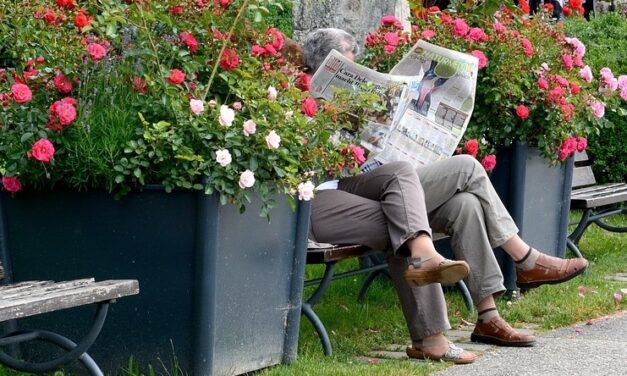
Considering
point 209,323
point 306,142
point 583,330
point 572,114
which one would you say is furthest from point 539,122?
point 209,323

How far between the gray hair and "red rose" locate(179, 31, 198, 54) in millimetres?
1059

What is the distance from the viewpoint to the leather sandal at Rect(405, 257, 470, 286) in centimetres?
450

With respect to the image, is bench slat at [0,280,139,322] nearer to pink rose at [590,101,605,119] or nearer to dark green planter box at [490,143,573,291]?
dark green planter box at [490,143,573,291]

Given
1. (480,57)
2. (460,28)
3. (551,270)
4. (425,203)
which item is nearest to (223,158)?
(425,203)

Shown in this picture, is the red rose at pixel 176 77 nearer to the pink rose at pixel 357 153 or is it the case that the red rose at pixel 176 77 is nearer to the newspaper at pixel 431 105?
the pink rose at pixel 357 153

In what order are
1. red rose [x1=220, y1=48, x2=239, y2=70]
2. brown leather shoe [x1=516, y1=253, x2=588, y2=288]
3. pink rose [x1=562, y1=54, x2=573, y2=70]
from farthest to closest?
pink rose [x1=562, y1=54, x2=573, y2=70], brown leather shoe [x1=516, y1=253, x2=588, y2=288], red rose [x1=220, y1=48, x2=239, y2=70]

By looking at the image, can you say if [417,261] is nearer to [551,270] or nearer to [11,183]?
[551,270]

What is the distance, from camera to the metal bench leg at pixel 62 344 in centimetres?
364

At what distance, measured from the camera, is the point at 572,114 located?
6.03 m

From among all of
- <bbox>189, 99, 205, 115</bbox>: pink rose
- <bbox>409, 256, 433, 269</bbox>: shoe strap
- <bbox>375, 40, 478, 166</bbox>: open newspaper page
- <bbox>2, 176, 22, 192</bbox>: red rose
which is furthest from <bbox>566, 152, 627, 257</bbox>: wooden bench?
<bbox>2, 176, 22, 192</bbox>: red rose

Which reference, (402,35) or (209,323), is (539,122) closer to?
(402,35)

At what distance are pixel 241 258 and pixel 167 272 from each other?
266 mm

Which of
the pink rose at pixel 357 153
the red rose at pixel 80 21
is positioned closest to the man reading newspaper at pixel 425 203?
the pink rose at pixel 357 153

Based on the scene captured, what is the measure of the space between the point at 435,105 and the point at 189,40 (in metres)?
1.35
